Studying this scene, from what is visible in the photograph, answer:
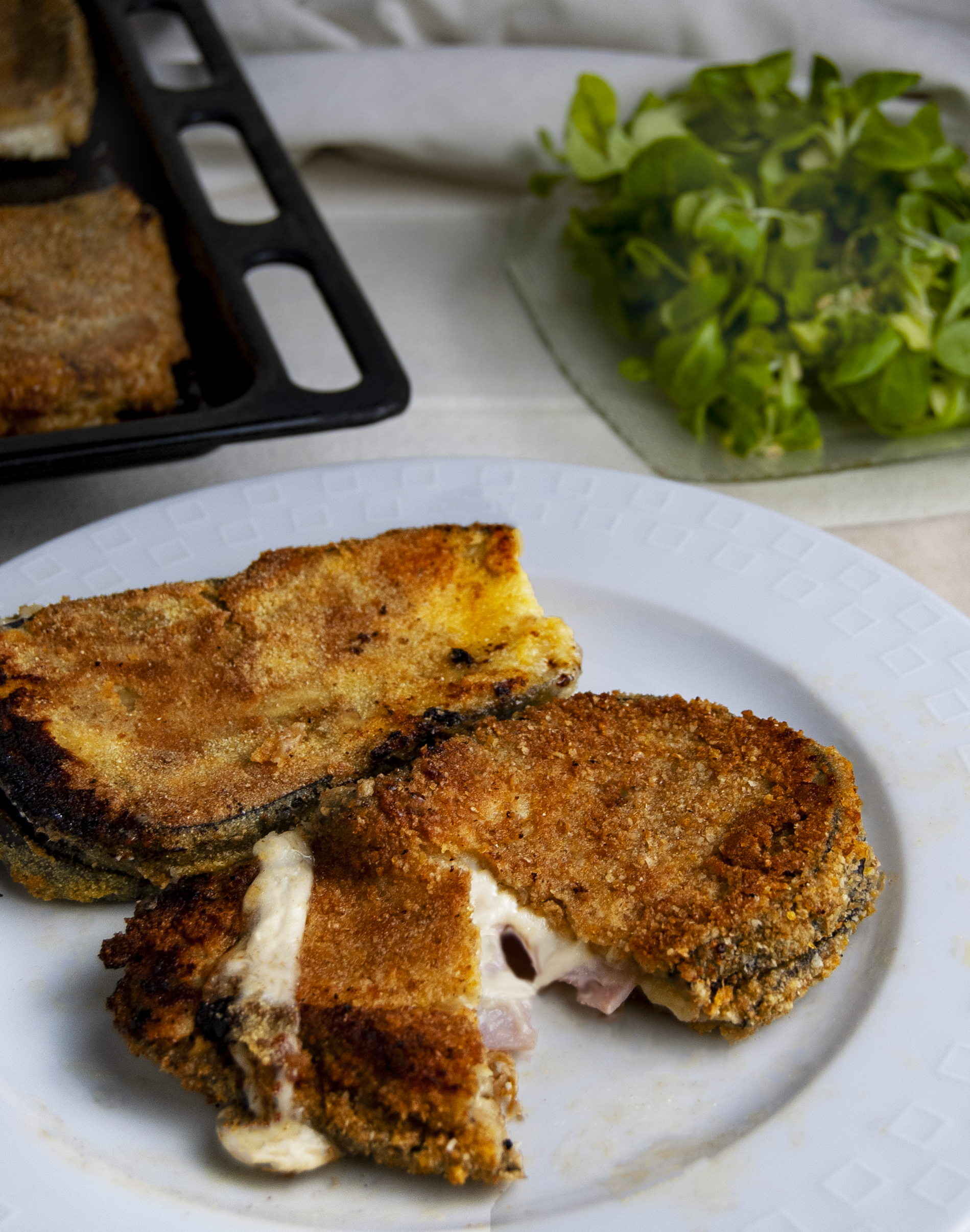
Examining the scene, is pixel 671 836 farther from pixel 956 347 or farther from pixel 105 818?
pixel 956 347

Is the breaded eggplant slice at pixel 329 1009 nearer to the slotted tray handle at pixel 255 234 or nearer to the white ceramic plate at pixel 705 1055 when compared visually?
the white ceramic plate at pixel 705 1055

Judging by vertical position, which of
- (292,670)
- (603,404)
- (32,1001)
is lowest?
(603,404)

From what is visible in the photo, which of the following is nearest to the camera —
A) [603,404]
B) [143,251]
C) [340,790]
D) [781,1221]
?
[781,1221]

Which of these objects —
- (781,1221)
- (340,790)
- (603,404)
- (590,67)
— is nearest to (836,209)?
(603,404)

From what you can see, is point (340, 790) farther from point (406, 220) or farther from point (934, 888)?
point (406, 220)

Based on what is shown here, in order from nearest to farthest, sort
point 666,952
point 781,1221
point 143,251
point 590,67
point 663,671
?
1. point 781,1221
2. point 666,952
3. point 663,671
4. point 143,251
5. point 590,67

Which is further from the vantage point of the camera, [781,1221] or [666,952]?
[666,952]

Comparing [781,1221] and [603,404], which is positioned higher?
[781,1221]
